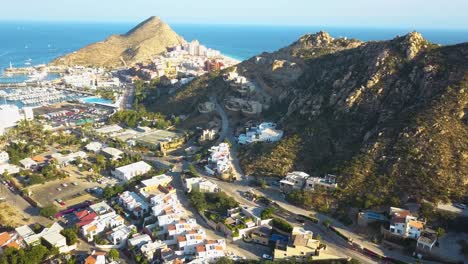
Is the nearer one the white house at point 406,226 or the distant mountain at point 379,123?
the white house at point 406,226

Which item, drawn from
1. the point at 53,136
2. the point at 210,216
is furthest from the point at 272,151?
the point at 53,136

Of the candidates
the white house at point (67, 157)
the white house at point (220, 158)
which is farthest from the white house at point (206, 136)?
the white house at point (67, 157)

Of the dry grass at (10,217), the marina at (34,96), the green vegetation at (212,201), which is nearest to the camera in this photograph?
the dry grass at (10,217)

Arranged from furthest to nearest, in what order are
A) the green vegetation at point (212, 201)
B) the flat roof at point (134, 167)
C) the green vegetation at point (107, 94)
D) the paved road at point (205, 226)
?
the green vegetation at point (107, 94) < the flat roof at point (134, 167) < the green vegetation at point (212, 201) < the paved road at point (205, 226)

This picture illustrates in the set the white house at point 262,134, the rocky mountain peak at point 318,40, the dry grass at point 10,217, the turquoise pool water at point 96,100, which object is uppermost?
the rocky mountain peak at point 318,40

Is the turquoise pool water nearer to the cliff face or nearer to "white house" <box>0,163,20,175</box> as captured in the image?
"white house" <box>0,163,20,175</box>

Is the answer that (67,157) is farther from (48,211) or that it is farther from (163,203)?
(163,203)

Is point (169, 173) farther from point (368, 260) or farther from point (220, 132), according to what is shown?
point (368, 260)

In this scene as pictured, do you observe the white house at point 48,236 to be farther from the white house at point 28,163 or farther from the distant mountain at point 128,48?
the distant mountain at point 128,48

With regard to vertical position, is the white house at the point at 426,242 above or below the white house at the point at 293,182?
below
